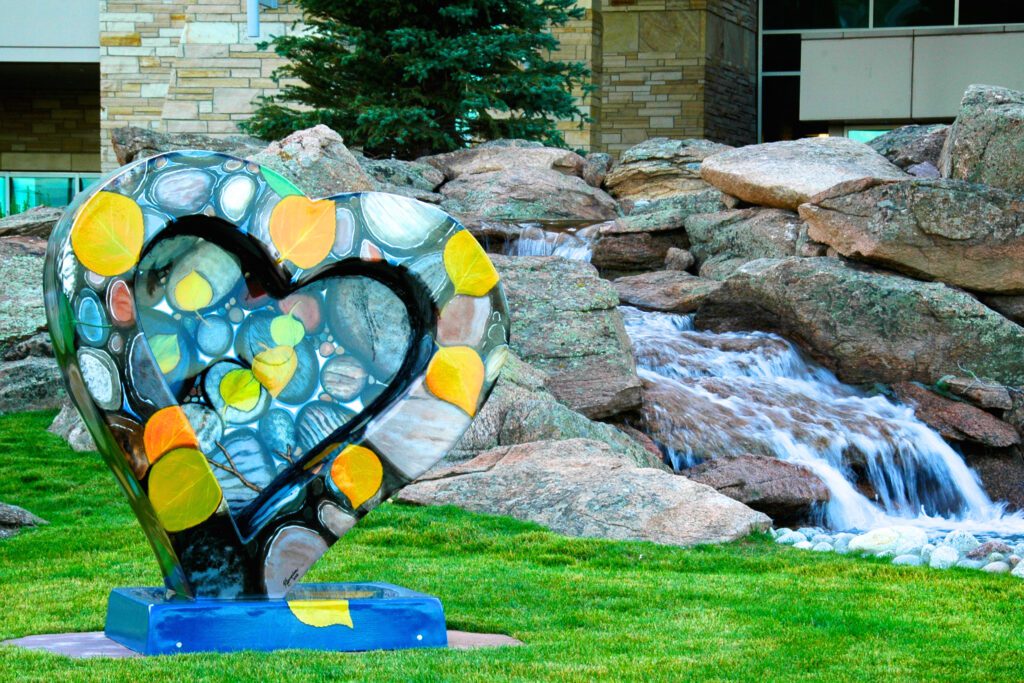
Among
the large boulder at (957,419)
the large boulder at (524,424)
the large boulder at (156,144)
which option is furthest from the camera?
the large boulder at (156,144)

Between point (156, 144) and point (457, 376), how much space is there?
1386 centimetres

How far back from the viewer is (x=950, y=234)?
523 inches

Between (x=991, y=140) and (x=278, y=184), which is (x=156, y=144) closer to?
(x=991, y=140)

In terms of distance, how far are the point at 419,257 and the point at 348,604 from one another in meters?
1.24

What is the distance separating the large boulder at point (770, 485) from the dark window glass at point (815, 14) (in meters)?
19.8

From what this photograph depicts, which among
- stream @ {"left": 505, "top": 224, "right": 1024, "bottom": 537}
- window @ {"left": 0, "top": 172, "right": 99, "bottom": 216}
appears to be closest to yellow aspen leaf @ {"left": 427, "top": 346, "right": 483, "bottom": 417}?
stream @ {"left": 505, "top": 224, "right": 1024, "bottom": 537}

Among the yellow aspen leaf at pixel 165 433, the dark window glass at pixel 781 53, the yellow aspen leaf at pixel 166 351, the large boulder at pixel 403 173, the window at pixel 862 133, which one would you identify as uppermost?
the dark window glass at pixel 781 53

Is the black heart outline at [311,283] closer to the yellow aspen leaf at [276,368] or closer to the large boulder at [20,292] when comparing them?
the yellow aspen leaf at [276,368]

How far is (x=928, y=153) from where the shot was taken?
1700 centimetres

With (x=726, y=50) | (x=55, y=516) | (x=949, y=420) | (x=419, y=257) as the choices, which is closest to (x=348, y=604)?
(x=419, y=257)

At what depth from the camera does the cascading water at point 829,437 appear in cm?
1044

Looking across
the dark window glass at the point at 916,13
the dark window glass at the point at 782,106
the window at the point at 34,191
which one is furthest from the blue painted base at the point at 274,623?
the dark window glass at the point at 782,106

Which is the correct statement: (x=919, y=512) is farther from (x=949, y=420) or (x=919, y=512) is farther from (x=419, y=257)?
(x=419, y=257)

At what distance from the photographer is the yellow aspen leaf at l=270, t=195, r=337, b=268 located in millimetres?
4949
